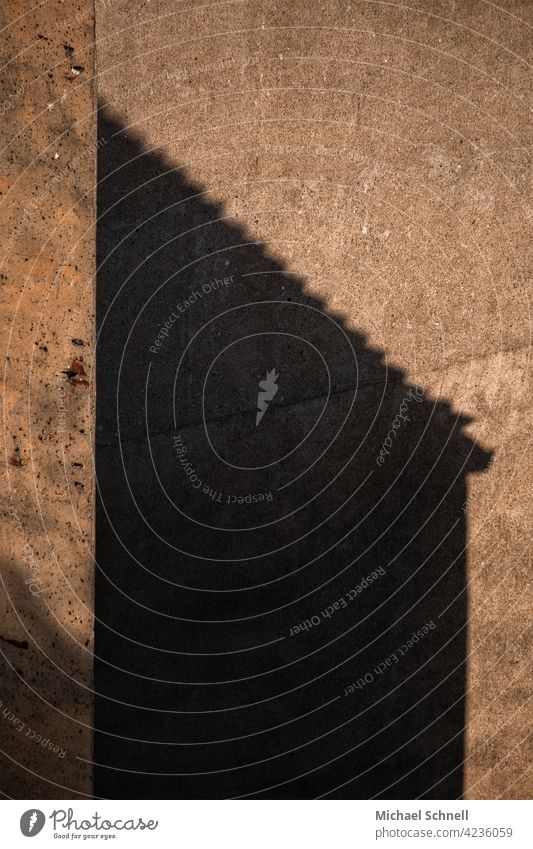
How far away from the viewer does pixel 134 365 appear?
38.8 feet

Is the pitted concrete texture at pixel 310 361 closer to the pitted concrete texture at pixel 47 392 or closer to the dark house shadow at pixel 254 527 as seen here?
the dark house shadow at pixel 254 527

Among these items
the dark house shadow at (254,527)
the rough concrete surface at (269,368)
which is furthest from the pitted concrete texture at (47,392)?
the dark house shadow at (254,527)

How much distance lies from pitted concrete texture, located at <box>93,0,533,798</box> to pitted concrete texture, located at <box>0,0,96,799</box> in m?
0.35

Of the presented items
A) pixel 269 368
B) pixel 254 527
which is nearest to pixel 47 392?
pixel 269 368

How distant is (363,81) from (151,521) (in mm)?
7188

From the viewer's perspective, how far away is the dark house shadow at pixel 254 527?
11570 mm

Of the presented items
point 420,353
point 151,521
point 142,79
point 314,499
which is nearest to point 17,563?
point 151,521

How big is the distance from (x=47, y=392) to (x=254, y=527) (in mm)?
3618

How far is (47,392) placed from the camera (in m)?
11.7

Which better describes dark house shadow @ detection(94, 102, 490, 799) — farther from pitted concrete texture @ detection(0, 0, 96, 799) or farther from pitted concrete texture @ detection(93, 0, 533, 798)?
pitted concrete texture @ detection(0, 0, 96, 799)

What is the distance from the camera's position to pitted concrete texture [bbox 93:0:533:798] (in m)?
11.6

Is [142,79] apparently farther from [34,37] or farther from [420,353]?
[420,353]

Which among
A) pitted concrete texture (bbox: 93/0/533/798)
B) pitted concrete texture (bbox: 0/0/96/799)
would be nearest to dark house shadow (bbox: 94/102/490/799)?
pitted concrete texture (bbox: 93/0/533/798)

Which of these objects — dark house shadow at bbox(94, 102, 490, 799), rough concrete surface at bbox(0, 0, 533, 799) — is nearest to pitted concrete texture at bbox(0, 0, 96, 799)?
rough concrete surface at bbox(0, 0, 533, 799)
